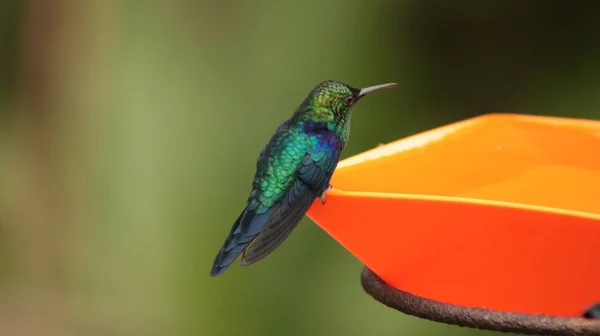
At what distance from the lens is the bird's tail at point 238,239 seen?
1.06 m

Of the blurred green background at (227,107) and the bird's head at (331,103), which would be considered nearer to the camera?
the bird's head at (331,103)

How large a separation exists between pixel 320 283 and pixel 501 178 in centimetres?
79

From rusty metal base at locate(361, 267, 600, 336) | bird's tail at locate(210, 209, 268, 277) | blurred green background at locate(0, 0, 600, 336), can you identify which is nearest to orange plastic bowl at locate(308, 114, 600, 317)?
rusty metal base at locate(361, 267, 600, 336)

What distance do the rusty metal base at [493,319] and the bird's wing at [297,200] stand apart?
174 mm

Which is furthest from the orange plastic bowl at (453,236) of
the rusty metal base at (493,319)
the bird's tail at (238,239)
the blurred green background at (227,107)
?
the blurred green background at (227,107)

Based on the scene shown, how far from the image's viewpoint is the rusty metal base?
0.86m

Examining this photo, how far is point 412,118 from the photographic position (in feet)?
7.00

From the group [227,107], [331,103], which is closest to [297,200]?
[331,103]

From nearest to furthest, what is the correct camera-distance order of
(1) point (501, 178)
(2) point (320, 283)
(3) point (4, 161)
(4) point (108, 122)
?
(1) point (501, 178)
(2) point (320, 283)
(4) point (108, 122)
(3) point (4, 161)

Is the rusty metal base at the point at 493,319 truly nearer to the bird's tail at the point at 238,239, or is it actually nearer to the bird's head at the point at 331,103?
the bird's tail at the point at 238,239

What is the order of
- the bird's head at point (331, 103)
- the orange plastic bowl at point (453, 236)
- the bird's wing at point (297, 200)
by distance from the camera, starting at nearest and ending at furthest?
the orange plastic bowl at point (453, 236)
the bird's wing at point (297, 200)
the bird's head at point (331, 103)

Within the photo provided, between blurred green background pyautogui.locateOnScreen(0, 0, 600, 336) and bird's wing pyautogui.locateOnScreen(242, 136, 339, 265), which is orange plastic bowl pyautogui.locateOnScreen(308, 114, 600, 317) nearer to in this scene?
bird's wing pyautogui.locateOnScreen(242, 136, 339, 265)

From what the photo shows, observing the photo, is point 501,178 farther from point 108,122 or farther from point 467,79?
point 108,122

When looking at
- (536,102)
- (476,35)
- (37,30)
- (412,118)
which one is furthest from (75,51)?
(536,102)
